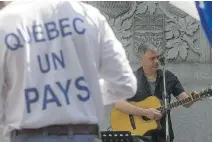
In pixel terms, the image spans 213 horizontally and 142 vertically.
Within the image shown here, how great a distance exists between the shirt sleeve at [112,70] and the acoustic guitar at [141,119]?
2.72 metres

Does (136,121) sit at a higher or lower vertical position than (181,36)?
lower

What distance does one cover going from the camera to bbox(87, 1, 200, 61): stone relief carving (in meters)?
7.81

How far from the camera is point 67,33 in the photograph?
11.0 ft

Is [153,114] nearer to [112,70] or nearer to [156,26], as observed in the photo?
[156,26]

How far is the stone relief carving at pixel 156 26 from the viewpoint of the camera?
781 centimetres

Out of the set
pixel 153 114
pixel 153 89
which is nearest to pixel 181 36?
pixel 153 89

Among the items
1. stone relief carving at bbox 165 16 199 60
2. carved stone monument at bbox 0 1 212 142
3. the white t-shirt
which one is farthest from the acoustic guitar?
the white t-shirt

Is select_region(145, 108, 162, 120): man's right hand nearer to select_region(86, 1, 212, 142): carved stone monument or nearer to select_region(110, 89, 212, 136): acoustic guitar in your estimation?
select_region(110, 89, 212, 136): acoustic guitar

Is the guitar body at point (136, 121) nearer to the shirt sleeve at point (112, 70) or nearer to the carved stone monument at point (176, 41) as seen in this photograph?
the carved stone monument at point (176, 41)

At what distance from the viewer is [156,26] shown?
7.84 metres

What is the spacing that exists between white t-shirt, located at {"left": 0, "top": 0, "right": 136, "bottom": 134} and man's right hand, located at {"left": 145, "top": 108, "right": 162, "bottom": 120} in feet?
9.65

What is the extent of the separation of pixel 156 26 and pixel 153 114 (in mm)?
1759

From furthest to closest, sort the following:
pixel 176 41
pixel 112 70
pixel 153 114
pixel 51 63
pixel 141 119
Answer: pixel 176 41
pixel 141 119
pixel 153 114
pixel 112 70
pixel 51 63

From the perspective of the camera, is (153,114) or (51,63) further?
(153,114)
